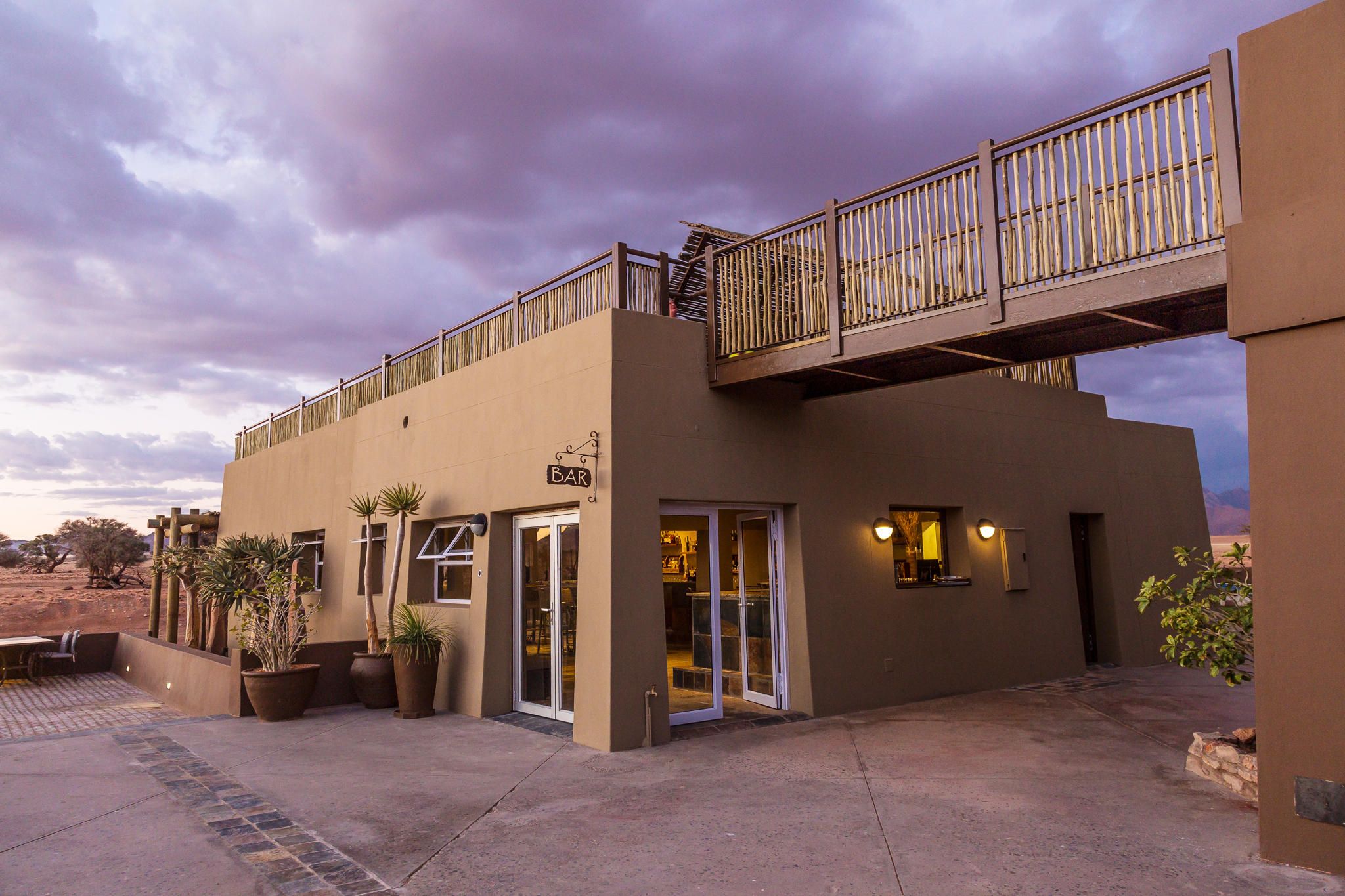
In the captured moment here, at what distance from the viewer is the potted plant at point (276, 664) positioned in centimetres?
793

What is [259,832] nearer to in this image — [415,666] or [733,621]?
[415,666]

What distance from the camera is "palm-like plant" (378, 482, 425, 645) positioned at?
348 inches

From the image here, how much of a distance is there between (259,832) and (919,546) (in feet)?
23.7

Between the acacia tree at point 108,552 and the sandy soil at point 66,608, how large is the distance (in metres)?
0.73

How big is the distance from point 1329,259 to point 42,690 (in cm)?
1581

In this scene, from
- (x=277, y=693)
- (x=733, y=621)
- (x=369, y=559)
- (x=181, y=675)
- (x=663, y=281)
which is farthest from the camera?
(x=181, y=675)

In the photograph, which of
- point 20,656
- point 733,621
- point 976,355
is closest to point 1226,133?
point 976,355

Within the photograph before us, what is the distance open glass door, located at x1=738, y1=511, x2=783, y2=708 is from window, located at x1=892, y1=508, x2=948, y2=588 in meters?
1.61

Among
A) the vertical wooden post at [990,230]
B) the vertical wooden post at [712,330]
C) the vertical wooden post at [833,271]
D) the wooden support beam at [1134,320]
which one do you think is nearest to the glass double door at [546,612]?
the vertical wooden post at [712,330]

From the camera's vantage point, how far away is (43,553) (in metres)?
37.3

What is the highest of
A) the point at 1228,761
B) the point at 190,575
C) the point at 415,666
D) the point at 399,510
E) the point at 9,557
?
the point at 399,510

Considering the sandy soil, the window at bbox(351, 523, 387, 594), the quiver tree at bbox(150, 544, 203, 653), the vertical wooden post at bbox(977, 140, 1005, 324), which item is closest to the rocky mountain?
the window at bbox(351, 523, 387, 594)

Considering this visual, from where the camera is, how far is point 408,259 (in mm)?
16359

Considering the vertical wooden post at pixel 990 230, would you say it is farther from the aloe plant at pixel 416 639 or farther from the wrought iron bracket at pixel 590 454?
the aloe plant at pixel 416 639
